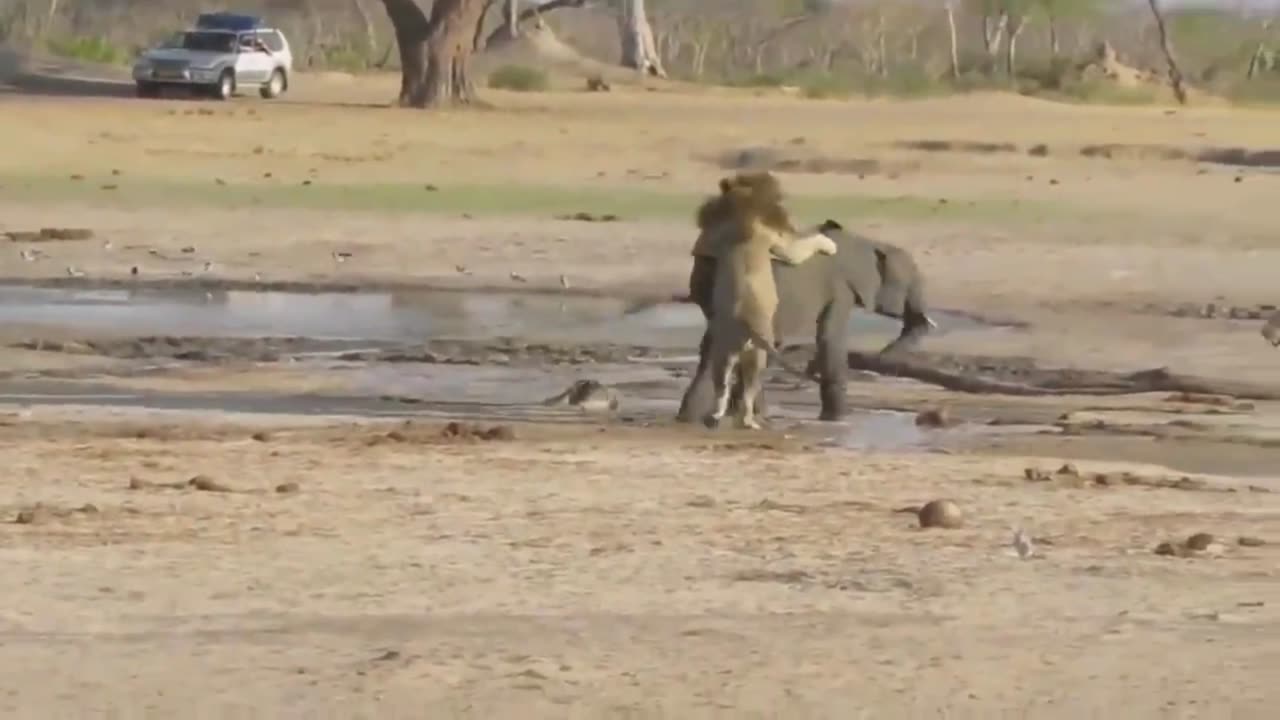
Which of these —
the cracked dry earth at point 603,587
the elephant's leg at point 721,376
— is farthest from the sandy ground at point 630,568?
the elephant's leg at point 721,376

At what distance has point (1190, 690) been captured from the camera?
7.31m

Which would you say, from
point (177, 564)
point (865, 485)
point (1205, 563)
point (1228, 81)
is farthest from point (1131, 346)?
point (1228, 81)

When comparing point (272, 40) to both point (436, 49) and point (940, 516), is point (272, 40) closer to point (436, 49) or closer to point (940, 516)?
point (436, 49)

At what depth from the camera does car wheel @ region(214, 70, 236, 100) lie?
46031mm

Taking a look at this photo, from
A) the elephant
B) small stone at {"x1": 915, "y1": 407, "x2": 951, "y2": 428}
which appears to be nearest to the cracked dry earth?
the elephant

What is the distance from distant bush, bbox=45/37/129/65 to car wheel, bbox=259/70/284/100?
9.47m

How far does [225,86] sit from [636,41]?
20915 millimetres

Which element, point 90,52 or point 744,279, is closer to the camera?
point 744,279

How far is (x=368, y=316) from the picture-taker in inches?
749

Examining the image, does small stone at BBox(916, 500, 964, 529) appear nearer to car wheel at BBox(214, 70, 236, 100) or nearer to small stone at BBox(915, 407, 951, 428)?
small stone at BBox(915, 407, 951, 428)

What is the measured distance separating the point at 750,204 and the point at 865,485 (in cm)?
231

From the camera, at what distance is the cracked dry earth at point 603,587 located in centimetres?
723

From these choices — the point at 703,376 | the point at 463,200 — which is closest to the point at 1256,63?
the point at 463,200

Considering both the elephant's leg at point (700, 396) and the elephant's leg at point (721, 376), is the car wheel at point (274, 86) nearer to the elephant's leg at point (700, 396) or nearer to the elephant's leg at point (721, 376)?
the elephant's leg at point (700, 396)
